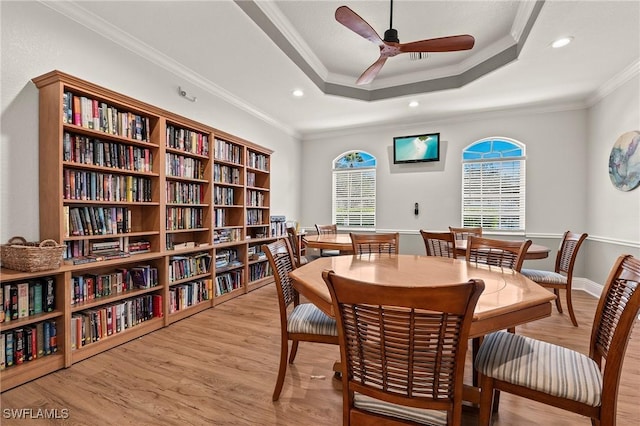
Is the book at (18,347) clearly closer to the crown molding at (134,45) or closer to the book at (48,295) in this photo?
the book at (48,295)

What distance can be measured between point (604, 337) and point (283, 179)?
15.9 feet

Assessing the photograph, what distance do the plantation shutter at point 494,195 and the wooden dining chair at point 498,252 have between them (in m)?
2.74

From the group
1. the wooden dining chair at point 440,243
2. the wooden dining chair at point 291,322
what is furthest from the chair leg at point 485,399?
the wooden dining chair at point 440,243

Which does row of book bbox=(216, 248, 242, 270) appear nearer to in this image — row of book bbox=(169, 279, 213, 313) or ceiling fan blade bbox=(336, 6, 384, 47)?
row of book bbox=(169, 279, 213, 313)

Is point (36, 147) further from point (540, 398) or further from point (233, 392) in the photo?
point (540, 398)

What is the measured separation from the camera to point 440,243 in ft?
11.0

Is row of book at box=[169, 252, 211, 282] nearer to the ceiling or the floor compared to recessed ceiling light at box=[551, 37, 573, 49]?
nearer to the floor

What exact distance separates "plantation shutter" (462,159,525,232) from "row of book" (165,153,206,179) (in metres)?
4.16

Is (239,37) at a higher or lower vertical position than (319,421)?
higher

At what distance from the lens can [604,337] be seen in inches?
51.1

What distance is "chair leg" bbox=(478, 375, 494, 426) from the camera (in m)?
1.23

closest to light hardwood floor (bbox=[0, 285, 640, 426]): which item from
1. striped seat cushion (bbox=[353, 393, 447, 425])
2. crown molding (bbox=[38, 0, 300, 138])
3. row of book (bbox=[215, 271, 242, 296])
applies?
striped seat cushion (bbox=[353, 393, 447, 425])

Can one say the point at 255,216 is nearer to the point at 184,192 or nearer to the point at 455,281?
the point at 184,192

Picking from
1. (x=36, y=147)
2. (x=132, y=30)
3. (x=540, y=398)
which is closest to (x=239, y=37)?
(x=132, y=30)
